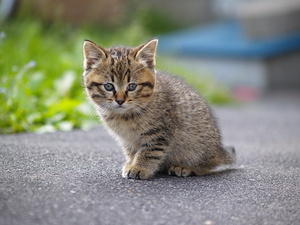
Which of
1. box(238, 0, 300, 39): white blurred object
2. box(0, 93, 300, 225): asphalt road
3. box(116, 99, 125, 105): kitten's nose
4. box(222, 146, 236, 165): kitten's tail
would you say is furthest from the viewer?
box(238, 0, 300, 39): white blurred object

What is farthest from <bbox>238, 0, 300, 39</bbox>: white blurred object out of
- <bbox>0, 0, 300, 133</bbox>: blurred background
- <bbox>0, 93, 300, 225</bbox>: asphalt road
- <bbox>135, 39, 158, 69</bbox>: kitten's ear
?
<bbox>135, 39, 158, 69</bbox>: kitten's ear

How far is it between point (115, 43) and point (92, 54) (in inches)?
183

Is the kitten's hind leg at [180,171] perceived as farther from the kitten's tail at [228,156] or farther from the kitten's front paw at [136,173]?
the kitten's tail at [228,156]

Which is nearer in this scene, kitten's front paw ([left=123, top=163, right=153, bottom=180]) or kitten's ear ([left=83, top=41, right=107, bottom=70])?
kitten's front paw ([left=123, top=163, right=153, bottom=180])

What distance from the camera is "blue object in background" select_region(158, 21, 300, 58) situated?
10.0 m

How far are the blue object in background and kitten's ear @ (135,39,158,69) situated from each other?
6040 millimetres

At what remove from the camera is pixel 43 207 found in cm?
286

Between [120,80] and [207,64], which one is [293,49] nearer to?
[207,64]

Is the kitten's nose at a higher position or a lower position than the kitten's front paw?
higher

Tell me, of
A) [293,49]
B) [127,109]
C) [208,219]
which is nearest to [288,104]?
[293,49]

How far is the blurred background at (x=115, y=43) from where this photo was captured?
5.72 meters

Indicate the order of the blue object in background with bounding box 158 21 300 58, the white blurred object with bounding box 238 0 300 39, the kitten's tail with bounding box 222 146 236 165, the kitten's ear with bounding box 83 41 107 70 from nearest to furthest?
the kitten's ear with bounding box 83 41 107 70 → the kitten's tail with bounding box 222 146 236 165 → the blue object in background with bounding box 158 21 300 58 → the white blurred object with bounding box 238 0 300 39

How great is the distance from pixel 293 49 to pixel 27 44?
221 inches

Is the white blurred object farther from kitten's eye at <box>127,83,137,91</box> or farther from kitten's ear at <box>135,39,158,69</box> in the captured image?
kitten's eye at <box>127,83,137,91</box>
